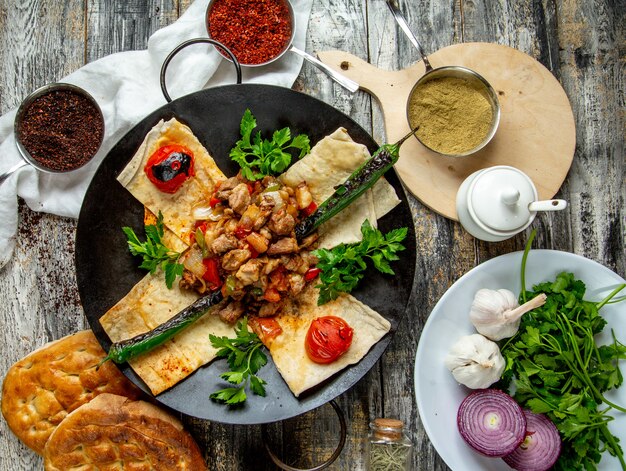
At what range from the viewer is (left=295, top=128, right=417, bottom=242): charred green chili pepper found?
3.72 m

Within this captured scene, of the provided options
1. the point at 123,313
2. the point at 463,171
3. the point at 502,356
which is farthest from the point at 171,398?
the point at 463,171

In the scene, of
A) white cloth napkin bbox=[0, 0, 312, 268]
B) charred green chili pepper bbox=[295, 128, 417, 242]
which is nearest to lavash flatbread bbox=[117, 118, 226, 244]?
white cloth napkin bbox=[0, 0, 312, 268]

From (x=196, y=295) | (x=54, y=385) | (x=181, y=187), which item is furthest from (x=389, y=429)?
(x=54, y=385)

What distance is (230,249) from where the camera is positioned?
3.77 metres

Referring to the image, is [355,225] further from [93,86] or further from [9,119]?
[9,119]

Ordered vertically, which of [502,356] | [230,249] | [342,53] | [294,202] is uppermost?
[342,53]

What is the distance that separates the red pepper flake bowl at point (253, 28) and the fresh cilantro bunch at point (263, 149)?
56cm

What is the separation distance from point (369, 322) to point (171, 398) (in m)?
1.32

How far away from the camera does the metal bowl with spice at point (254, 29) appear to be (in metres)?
4.12

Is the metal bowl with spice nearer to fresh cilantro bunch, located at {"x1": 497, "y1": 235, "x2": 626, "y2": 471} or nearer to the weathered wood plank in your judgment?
the weathered wood plank

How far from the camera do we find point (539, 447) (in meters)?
3.89

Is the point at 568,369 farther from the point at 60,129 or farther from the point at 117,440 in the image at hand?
the point at 60,129

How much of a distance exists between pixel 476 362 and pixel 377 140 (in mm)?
1651

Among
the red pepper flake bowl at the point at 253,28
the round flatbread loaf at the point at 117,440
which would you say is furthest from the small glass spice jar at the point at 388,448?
the red pepper flake bowl at the point at 253,28
